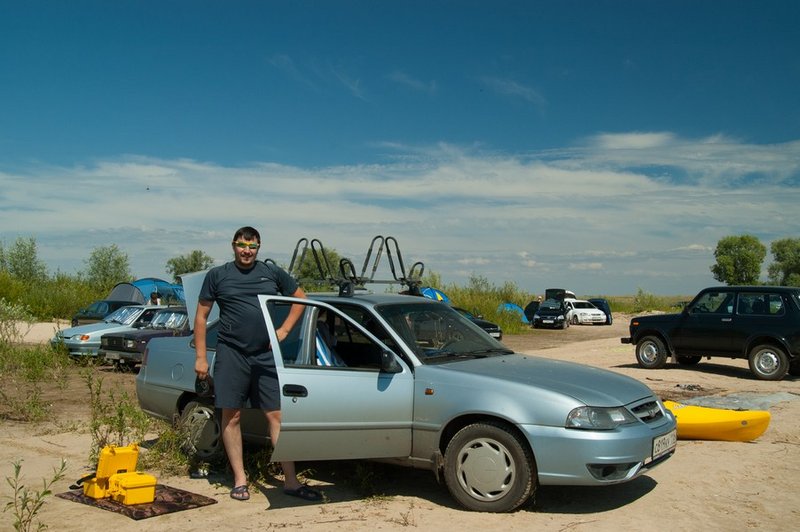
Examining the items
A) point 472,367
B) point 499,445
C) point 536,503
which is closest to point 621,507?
point 536,503

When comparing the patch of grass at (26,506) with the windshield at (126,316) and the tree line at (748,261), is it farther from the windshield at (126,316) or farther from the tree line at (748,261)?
the tree line at (748,261)

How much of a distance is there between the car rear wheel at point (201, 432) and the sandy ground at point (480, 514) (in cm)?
35

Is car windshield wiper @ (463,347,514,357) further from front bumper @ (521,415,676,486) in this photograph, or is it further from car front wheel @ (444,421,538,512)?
front bumper @ (521,415,676,486)

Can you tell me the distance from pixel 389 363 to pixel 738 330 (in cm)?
1176

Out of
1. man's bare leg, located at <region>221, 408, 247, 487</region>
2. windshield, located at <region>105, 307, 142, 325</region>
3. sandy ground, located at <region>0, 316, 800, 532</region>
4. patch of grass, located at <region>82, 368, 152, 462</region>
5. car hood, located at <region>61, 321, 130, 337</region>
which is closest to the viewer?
sandy ground, located at <region>0, 316, 800, 532</region>

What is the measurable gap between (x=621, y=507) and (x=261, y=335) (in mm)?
3074

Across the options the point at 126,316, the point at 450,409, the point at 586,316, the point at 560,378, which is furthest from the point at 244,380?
the point at 586,316

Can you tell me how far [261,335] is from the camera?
6000mm

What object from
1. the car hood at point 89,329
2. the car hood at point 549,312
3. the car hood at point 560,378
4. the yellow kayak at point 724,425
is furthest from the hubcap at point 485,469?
the car hood at point 549,312

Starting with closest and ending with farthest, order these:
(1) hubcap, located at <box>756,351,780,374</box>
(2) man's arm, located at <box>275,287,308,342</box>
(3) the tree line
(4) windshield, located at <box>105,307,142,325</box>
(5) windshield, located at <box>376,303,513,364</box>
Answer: (2) man's arm, located at <box>275,287,308,342</box> < (5) windshield, located at <box>376,303,513,364</box> < (1) hubcap, located at <box>756,351,780,374</box> < (4) windshield, located at <box>105,307,142,325</box> < (3) the tree line

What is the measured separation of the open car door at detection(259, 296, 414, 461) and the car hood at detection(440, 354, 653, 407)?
0.50 m

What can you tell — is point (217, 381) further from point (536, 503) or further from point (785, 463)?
point (785, 463)

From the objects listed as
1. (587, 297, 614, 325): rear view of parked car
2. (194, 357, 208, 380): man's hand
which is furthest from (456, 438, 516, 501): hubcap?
(587, 297, 614, 325): rear view of parked car

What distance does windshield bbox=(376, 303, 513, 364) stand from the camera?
6188 millimetres
